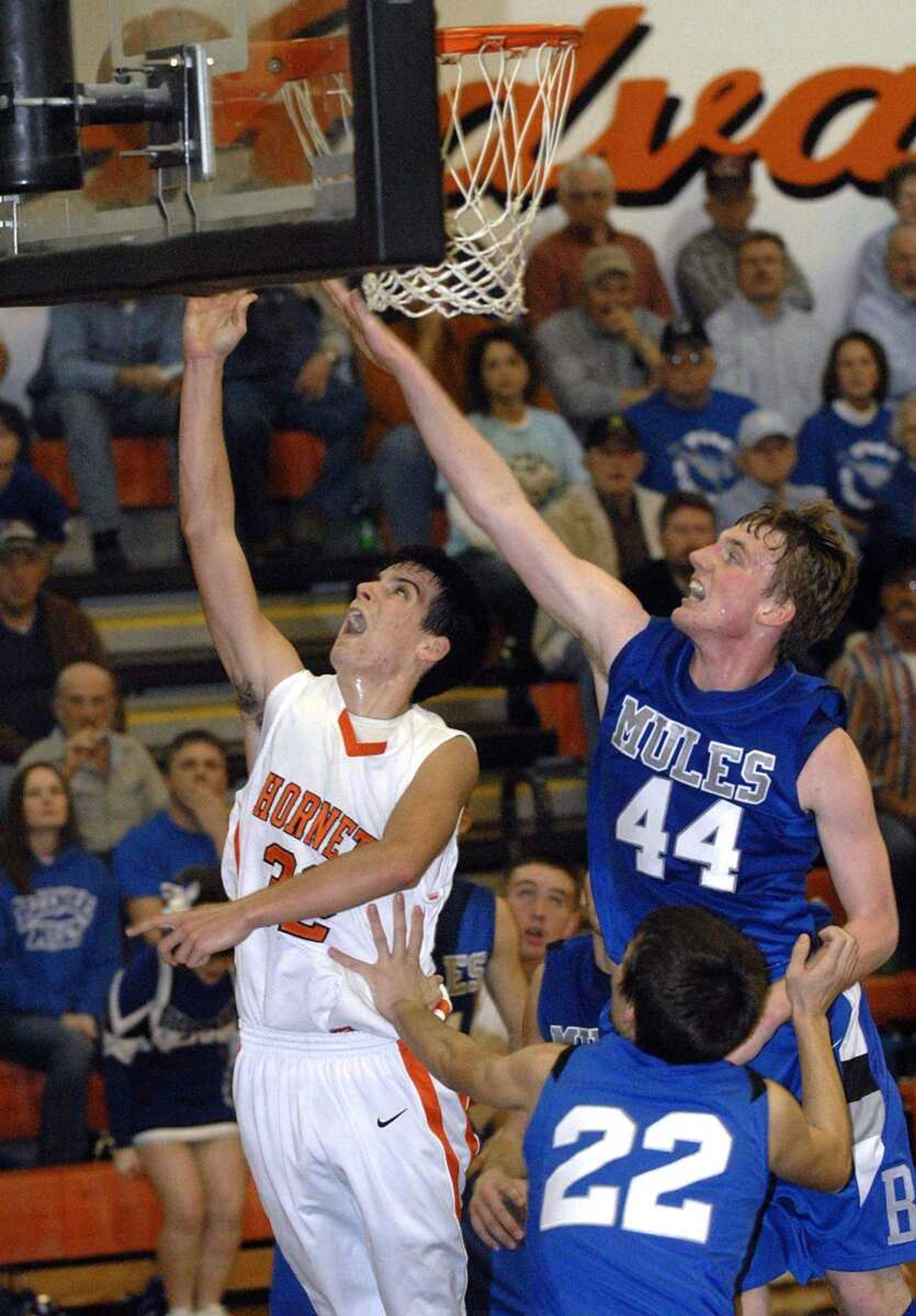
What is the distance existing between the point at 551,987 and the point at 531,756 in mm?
4280

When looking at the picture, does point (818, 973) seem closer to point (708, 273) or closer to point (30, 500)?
point (30, 500)

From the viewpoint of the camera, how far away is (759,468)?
30.0 ft

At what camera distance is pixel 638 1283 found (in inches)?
127

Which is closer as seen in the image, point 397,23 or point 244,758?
point 397,23

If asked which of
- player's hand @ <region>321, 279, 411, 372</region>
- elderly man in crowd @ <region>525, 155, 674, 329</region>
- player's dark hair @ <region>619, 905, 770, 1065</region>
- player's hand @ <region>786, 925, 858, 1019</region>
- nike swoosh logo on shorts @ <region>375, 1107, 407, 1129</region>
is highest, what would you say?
elderly man in crowd @ <region>525, 155, 674, 329</region>

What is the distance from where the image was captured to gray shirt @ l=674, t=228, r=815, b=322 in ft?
31.6

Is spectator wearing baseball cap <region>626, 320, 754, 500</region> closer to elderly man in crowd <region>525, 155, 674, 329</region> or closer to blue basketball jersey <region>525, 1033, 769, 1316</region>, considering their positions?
elderly man in crowd <region>525, 155, 674, 329</region>

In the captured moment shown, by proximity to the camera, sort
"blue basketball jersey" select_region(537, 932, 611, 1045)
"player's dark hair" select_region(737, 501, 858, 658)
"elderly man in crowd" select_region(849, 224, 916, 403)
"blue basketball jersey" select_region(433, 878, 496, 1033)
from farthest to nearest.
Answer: "elderly man in crowd" select_region(849, 224, 916, 403)
"blue basketball jersey" select_region(433, 878, 496, 1033)
"blue basketball jersey" select_region(537, 932, 611, 1045)
"player's dark hair" select_region(737, 501, 858, 658)

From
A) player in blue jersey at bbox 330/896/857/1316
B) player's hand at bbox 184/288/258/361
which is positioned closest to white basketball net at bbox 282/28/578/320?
player's hand at bbox 184/288/258/361

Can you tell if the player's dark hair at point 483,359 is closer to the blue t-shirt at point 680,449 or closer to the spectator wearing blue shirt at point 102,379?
the blue t-shirt at point 680,449

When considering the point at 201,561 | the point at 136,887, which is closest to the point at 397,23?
the point at 201,561

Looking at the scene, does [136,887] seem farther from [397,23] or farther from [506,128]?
[397,23]

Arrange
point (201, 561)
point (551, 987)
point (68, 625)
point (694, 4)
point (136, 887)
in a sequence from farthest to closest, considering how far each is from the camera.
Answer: point (694, 4) → point (68, 625) → point (136, 887) → point (551, 987) → point (201, 561)

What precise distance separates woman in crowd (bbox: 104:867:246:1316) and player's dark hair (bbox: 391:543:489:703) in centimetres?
225
